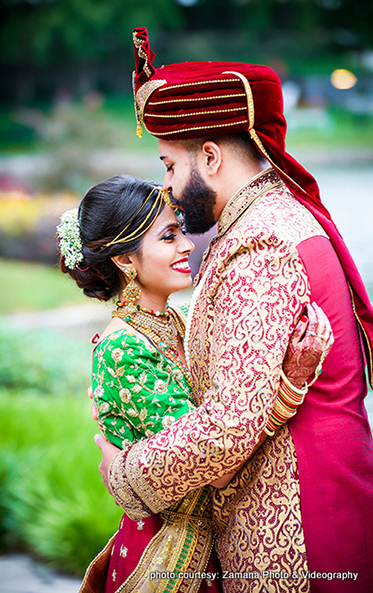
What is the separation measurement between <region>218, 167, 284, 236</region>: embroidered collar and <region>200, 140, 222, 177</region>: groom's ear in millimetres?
98

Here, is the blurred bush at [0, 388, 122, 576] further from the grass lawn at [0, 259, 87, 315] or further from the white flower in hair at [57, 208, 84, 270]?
the white flower in hair at [57, 208, 84, 270]

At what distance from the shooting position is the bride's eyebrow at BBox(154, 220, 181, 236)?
224 cm

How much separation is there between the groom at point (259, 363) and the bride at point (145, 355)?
89 mm

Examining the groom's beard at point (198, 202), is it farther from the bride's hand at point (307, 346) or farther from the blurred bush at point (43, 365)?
the blurred bush at point (43, 365)

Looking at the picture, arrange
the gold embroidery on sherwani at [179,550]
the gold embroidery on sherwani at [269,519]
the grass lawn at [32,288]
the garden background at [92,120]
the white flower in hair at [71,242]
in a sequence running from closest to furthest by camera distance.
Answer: the gold embroidery on sherwani at [269,519] → the gold embroidery on sherwani at [179,550] → the white flower in hair at [71,242] → the garden background at [92,120] → the grass lawn at [32,288]

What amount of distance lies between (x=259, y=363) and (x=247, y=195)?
546 millimetres

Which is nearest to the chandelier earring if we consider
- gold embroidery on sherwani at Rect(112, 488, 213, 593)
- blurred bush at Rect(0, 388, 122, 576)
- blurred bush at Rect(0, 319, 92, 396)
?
gold embroidery on sherwani at Rect(112, 488, 213, 593)

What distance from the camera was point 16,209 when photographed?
270 inches

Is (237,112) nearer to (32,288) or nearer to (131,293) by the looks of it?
(131,293)

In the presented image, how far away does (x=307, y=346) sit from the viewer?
158 cm

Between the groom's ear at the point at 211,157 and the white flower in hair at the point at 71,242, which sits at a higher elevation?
the groom's ear at the point at 211,157

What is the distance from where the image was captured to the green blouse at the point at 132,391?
6.20ft

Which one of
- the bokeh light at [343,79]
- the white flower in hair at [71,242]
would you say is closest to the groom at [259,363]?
the white flower in hair at [71,242]

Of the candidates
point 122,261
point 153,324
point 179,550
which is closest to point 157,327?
point 153,324
